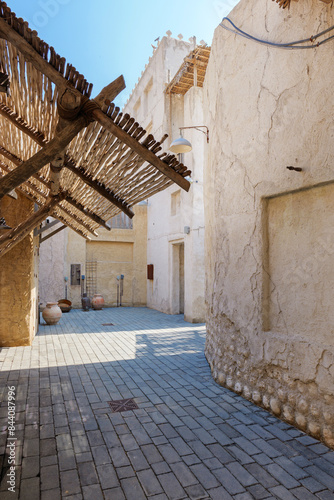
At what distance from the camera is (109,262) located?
1520 cm

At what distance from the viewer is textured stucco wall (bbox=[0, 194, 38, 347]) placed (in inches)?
278

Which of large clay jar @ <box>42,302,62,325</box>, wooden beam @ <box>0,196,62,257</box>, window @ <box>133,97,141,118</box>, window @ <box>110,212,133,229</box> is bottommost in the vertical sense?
large clay jar @ <box>42,302,62,325</box>

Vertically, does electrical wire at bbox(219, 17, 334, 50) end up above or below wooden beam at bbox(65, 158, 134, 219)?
above

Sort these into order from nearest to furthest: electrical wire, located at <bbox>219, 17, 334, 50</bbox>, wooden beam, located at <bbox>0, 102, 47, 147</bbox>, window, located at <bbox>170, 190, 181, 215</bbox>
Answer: electrical wire, located at <bbox>219, 17, 334, 50</bbox> < wooden beam, located at <bbox>0, 102, 47, 147</bbox> < window, located at <bbox>170, 190, 181, 215</bbox>

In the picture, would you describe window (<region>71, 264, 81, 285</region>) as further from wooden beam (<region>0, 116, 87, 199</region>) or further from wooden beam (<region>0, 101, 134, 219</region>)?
wooden beam (<region>0, 116, 87, 199</region>)

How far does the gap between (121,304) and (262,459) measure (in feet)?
41.0

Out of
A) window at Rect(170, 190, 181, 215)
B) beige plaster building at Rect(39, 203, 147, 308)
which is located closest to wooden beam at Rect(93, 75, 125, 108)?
window at Rect(170, 190, 181, 215)

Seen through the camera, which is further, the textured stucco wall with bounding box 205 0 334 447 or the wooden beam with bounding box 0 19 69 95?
the textured stucco wall with bounding box 205 0 334 447

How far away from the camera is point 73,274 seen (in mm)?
14320

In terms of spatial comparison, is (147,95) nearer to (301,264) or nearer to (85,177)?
(85,177)

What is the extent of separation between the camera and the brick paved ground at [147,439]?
8.80 feet

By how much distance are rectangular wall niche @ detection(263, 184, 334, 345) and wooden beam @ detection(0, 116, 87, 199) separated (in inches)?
96.0

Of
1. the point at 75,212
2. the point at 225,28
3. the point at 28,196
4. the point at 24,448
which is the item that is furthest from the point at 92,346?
the point at 225,28

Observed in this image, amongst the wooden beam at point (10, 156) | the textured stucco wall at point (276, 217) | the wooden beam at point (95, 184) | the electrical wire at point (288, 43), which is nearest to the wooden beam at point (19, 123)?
the wooden beam at point (95, 184)
